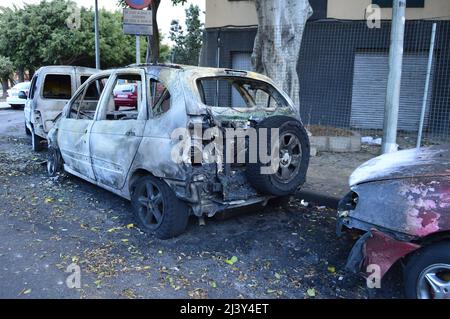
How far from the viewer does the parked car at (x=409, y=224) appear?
2857mm

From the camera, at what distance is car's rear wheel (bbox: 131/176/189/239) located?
14.1ft

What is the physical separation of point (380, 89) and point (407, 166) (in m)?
9.62

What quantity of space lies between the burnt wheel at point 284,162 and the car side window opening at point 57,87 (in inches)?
251

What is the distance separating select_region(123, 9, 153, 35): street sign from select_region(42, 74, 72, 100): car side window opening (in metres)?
2.34

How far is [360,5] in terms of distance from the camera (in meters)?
→ 12.4

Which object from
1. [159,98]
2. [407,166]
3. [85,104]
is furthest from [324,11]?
[407,166]

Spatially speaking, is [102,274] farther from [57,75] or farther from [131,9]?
[57,75]

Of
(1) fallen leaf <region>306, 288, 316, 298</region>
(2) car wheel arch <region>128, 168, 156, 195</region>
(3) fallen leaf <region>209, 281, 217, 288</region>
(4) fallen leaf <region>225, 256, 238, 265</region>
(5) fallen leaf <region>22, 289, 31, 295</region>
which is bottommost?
(5) fallen leaf <region>22, 289, 31, 295</region>

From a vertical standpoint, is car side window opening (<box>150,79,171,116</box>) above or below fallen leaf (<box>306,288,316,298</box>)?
above

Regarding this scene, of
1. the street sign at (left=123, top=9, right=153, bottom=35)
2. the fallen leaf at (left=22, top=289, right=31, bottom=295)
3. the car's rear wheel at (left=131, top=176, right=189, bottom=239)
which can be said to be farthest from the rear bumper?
the street sign at (left=123, top=9, right=153, bottom=35)

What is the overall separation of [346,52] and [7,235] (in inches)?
417

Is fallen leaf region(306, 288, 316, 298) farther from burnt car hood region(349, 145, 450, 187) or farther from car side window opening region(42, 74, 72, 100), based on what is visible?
car side window opening region(42, 74, 72, 100)

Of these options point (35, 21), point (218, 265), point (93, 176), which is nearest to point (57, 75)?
point (93, 176)

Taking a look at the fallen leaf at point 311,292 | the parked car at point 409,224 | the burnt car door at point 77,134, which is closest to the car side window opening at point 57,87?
the burnt car door at point 77,134
